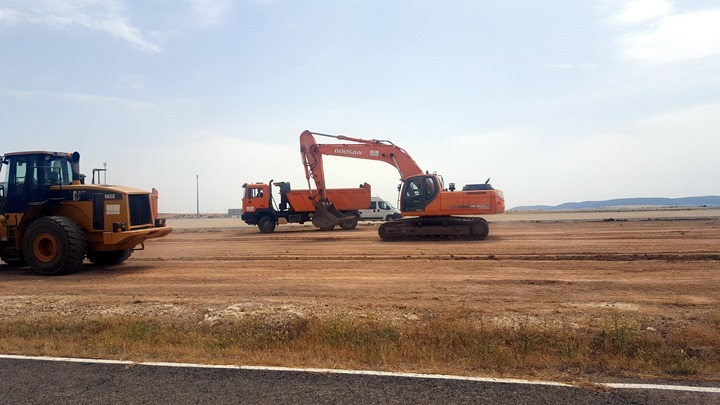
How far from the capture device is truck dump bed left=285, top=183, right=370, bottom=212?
1104 inches

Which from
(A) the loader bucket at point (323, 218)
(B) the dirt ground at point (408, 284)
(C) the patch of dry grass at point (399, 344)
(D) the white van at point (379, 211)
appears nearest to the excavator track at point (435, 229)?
(B) the dirt ground at point (408, 284)

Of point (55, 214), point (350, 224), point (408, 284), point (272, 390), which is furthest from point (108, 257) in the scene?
point (350, 224)

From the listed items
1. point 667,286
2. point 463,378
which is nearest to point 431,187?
point 667,286

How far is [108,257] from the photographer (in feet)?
49.2

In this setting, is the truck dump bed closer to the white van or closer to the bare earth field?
the bare earth field

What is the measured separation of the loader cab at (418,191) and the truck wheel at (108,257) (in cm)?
1079

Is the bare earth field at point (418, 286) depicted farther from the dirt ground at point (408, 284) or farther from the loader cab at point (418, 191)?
the loader cab at point (418, 191)

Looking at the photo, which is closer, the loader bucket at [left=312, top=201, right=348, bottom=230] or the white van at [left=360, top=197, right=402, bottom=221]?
the loader bucket at [left=312, top=201, right=348, bottom=230]

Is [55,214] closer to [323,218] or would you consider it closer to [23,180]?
[23,180]

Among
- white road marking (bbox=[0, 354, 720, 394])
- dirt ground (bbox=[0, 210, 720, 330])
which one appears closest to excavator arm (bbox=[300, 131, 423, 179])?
dirt ground (bbox=[0, 210, 720, 330])

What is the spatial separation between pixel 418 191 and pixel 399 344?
14413 mm

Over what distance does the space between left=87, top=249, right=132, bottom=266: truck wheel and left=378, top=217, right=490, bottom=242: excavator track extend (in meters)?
9.83

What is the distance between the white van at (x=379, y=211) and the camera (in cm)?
3941

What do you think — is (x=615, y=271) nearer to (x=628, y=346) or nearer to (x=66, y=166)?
(x=628, y=346)
